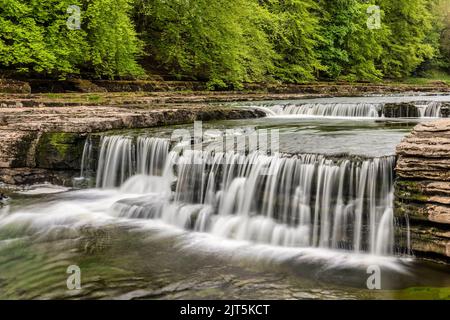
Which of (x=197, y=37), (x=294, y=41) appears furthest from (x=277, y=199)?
(x=294, y=41)

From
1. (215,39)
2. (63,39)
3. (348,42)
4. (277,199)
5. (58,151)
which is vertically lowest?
(277,199)

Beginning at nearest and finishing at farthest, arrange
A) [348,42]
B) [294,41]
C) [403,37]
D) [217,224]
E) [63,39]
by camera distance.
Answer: [217,224], [63,39], [294,41], [348,42], [403,37]

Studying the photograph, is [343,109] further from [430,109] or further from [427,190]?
[427,190]

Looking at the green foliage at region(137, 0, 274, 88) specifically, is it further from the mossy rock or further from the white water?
the mossy rock

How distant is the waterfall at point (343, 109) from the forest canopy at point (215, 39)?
6400 millimetres

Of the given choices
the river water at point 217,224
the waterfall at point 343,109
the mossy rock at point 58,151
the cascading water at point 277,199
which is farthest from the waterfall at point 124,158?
the waterfall at point 343,109

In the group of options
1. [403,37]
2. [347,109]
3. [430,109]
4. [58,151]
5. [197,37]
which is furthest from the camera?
[403,37]

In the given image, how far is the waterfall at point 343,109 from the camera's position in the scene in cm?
1555

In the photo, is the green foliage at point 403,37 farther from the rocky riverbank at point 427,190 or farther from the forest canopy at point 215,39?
the rocky riverbank at point 427,190

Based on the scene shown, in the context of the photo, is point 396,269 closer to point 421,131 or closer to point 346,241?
point 346,241

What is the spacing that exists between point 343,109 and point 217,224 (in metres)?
10.5

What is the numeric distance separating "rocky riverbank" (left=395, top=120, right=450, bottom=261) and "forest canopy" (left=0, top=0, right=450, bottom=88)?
13344 millimetres

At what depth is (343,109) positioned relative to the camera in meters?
16.8
